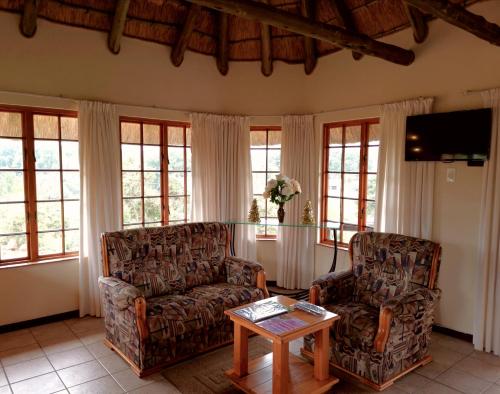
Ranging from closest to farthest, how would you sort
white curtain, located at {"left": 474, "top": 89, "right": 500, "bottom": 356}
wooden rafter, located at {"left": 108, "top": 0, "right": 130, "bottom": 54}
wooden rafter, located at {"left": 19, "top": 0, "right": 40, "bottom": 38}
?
white curtain, located at {"left": 474, "top": 89, "right": 500, "bottom": 356}
wooden rafter, located at {"left": 19, "top": 0, "right": 40, "bottom": 38}
wooden rafter, located at {"left": 108, "top": 0, "right": 130, "bottom": 54}

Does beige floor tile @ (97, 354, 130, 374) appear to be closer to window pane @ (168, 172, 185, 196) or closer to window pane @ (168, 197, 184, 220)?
window pane @ (168, 197, 184, 220)

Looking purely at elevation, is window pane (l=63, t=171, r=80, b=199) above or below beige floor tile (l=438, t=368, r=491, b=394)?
above

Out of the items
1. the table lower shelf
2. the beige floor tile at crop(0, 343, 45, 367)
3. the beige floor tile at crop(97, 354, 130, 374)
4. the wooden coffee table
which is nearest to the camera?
the wooden coffee table

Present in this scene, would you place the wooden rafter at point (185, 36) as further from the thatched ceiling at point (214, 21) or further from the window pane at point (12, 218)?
the window pane at point (12, 218)

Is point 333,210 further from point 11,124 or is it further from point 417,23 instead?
point 11,124

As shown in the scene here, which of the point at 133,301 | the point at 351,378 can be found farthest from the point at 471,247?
the point at 133,301

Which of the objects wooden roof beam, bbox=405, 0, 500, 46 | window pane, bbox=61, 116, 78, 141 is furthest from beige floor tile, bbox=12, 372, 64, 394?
wooden roof beam, bbox=405, 0, 500, 46

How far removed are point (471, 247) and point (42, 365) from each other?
391cm

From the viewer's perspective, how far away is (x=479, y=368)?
3.12 meters

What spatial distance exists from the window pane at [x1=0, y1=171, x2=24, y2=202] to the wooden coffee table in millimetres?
Answer: 2569

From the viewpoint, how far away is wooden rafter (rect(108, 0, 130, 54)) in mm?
3865

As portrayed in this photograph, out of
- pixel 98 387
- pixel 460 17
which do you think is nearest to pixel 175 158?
pixel 98 387

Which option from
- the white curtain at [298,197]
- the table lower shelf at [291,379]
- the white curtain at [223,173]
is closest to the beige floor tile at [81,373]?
the table lower shelf at [291,379]

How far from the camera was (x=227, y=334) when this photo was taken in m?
3.47
